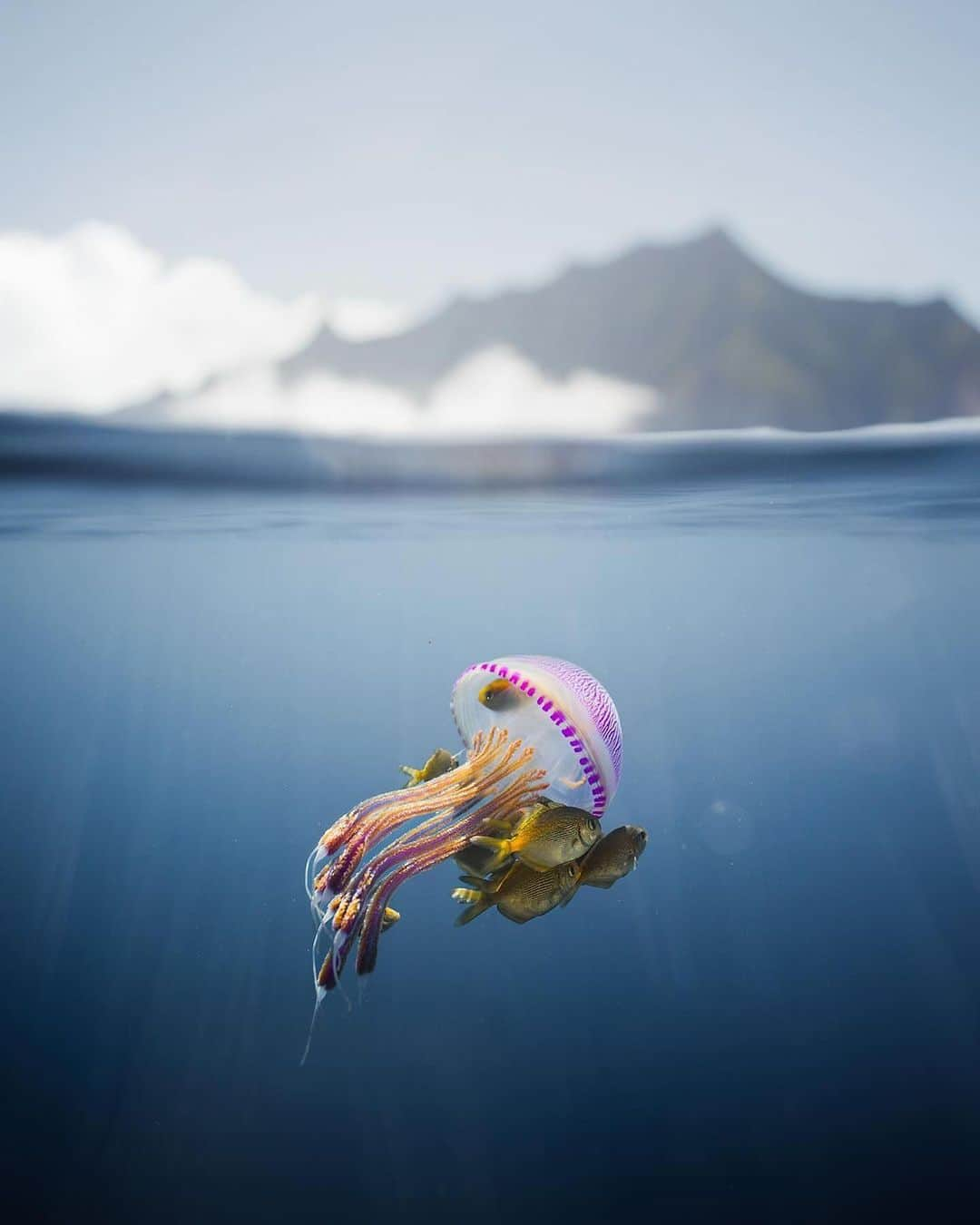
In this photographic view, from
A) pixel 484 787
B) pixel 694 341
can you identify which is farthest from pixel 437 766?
pixel 694 341

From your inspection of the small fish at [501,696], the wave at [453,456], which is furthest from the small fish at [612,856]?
the wave at [453,456]

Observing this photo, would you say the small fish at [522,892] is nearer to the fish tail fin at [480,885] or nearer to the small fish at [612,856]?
the fish tail fin at [480,885]

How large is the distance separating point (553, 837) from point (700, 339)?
15.1 feet

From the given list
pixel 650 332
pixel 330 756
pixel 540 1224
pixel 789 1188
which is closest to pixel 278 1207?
pixel 540 1224

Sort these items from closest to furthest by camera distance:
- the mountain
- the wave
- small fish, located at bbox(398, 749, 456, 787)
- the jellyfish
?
1. the jellyfish
2. small fish, located at bbox(398, 749, 456, 787)
3. the mountain
4. the wave

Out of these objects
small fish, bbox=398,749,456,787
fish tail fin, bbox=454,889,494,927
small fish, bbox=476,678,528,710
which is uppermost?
small fish, bbox=476,678,528,710

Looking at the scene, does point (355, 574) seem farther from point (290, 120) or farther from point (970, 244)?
point (970, 244)

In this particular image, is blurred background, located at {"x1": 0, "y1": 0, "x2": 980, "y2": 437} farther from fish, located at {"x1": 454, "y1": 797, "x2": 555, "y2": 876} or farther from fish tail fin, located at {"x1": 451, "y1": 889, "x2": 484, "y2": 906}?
fish tail fin, located at {"x1": 451, "y1": 889, "x2": 484, "y2": 906}

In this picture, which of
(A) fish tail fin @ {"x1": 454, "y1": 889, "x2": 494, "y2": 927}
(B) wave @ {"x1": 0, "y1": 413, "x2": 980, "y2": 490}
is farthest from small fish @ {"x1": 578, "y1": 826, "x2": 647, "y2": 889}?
(B) wave @ {"x1": 0, "y1": 413, "x2": 980, "y2": 490}

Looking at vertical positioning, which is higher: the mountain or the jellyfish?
the mountain

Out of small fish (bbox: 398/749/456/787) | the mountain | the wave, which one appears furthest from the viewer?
the wave

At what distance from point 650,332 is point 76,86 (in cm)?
406

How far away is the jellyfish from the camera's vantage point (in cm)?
299

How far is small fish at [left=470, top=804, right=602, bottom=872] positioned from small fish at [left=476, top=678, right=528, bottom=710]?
0.44 m
